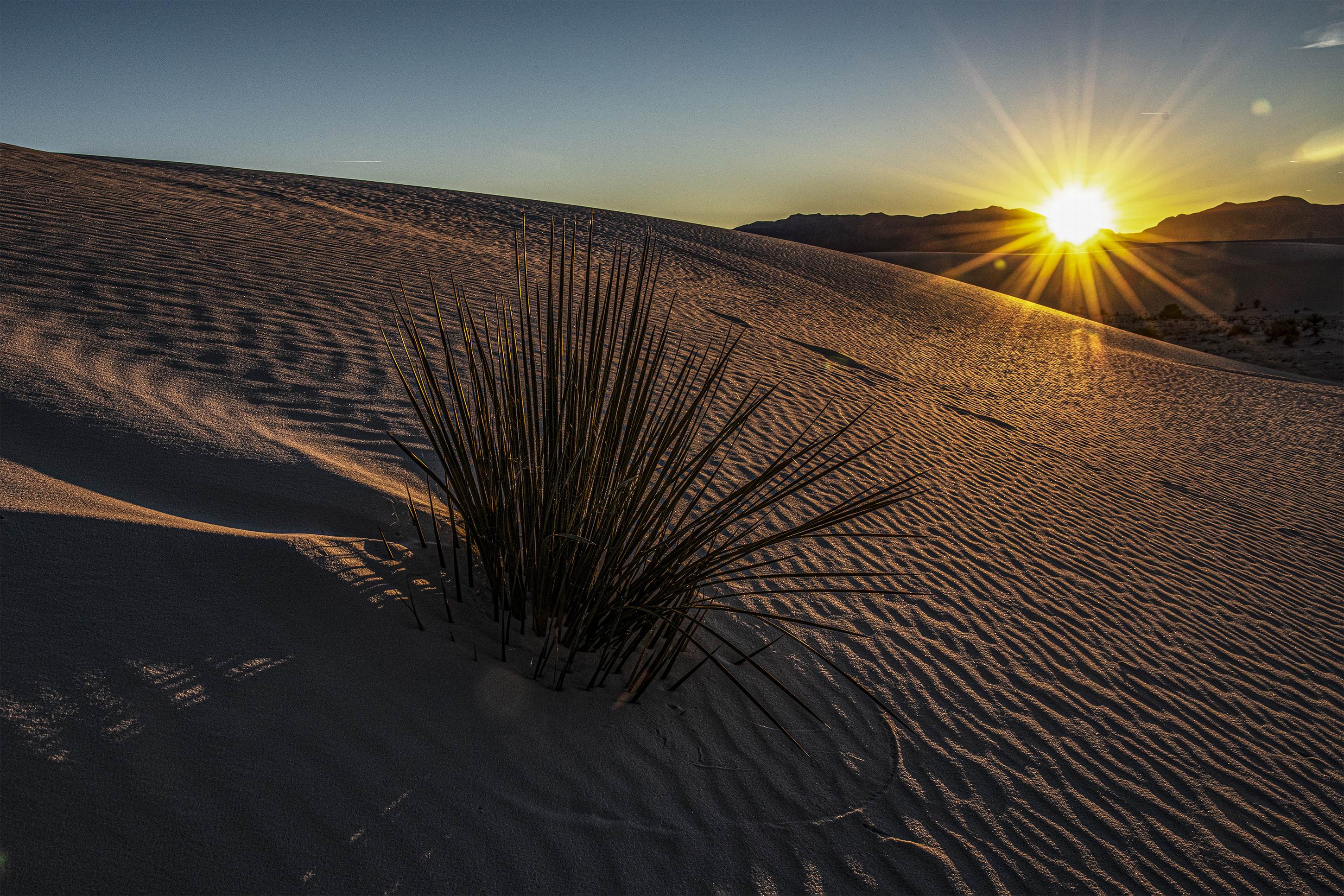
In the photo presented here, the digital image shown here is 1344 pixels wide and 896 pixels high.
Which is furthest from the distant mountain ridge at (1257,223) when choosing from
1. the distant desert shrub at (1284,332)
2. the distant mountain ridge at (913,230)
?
the distant desert shrub at (1284,332)

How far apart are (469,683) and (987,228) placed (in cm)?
10924

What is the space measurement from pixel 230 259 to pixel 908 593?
310 inches

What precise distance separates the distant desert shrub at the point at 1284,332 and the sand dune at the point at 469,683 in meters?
21.9

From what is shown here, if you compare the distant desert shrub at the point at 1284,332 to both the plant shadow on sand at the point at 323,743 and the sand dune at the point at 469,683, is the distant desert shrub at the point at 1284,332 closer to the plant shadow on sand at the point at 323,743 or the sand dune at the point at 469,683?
the sand dune at the point at 469,683

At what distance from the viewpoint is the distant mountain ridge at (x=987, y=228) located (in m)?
92.2

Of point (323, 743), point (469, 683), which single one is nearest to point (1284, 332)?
point (469, 683)

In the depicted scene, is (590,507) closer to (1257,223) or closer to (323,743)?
(323,743)

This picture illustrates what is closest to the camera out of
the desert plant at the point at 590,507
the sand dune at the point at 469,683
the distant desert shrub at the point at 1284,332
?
the sand dune at the point at 469,683

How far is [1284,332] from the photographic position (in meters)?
25.6

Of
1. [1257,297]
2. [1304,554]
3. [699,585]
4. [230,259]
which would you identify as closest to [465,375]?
[230,259]

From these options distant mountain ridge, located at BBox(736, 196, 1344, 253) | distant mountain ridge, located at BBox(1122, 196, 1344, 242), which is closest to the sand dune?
distant mountain ridge, located at BBox(736, 196, 1344, 253)

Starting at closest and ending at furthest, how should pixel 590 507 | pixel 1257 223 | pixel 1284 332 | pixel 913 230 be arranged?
pixel 590 507
pixel 1284 332
pixel 913 230
pixel 1257 223

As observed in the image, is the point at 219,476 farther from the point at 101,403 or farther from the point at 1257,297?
the point at 1257,297

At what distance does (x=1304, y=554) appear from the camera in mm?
7184
